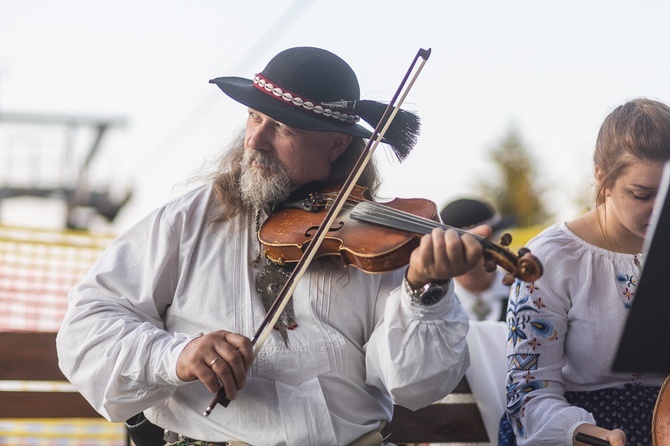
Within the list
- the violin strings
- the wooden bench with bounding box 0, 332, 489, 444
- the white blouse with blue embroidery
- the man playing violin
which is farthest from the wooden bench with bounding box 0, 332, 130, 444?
the white blouse with blue embroidery

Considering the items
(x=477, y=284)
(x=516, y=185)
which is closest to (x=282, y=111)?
(x=477, y=284)

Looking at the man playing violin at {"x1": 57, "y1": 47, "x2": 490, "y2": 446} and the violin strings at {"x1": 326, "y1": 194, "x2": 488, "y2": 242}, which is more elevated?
the violin strings at {"x1": 326, "y1": 194, "x2": 488, "y2": 242}

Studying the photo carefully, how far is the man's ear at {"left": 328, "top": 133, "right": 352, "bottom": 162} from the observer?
8.24ft

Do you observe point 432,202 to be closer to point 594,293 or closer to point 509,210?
point 594,293

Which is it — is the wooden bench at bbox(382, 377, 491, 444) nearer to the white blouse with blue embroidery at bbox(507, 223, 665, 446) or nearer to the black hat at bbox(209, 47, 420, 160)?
the white blouse with blue embroidery at bbox(507, 223, 665, 446)

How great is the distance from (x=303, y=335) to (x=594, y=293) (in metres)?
0.85

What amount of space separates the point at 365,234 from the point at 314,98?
0.51m

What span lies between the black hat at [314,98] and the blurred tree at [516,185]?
20427 millimetres

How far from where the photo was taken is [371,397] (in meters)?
2.25

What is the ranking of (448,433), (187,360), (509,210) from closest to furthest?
(187,360), (448,433), (509,210)

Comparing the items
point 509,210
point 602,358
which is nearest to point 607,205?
point 602,358

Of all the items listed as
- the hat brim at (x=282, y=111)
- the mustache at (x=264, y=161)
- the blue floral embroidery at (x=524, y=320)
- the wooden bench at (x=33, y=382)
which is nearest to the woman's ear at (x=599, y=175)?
the blue floral embroidery at (x=524, y=320)

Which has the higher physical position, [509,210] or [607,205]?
[607,205]

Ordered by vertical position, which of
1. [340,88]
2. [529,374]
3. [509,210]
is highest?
[340,88]
